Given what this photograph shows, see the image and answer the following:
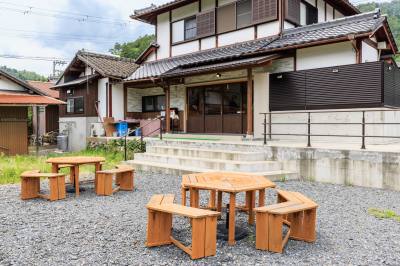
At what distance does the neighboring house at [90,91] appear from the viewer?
643 inches

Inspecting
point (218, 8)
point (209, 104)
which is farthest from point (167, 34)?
point (209, 104)

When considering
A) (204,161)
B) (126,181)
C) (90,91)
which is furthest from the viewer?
(90,91)

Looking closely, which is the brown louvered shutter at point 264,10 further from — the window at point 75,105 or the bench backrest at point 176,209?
the window at point 75,105

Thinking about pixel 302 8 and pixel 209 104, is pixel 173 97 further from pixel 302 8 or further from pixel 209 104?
pixel 302 8

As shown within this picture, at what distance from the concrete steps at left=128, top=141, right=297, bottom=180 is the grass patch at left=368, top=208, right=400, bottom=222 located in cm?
257

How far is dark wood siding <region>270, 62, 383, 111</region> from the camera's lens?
335 inches

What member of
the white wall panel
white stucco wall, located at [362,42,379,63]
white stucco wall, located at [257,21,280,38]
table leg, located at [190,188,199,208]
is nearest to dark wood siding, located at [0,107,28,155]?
the white wall panel

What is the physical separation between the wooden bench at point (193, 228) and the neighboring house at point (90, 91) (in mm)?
12725

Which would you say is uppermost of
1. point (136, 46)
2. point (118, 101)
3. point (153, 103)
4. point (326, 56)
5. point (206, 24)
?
point (136, 46)

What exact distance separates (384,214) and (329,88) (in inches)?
203

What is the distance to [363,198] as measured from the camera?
5934 mm

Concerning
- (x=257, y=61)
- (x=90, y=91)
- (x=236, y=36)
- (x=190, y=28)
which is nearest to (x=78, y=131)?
(x=90, y=91)

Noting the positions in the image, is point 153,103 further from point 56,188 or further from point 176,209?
point 176,209

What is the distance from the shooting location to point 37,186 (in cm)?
611
